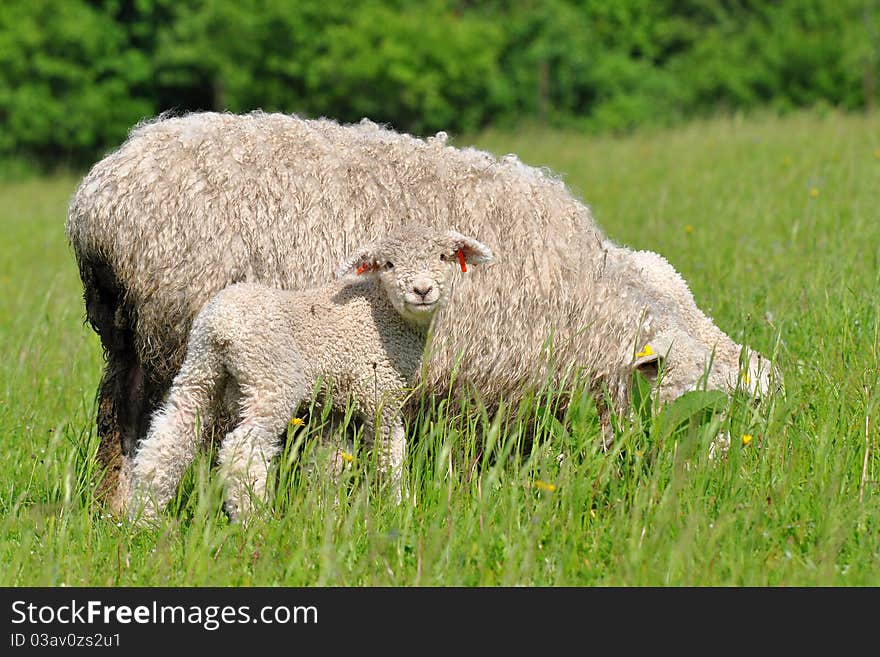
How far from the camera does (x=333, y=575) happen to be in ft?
10.1

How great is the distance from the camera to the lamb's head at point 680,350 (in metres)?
4.16

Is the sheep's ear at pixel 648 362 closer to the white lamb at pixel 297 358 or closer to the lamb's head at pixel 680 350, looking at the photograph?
the lamb's head at pixel 680 350

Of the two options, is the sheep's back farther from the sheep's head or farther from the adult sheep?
the sheep's head

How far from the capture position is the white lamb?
3701mm

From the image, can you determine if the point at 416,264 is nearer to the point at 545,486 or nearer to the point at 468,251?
the point at 468,251

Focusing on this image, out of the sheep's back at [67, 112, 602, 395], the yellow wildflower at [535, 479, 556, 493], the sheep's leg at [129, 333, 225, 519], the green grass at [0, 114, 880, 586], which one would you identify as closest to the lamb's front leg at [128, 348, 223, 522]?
the sheep's leg at [129, 333, 225, 519]

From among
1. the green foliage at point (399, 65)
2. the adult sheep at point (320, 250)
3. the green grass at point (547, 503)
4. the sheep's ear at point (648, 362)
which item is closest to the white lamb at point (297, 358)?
the green grass at point (547, 503)

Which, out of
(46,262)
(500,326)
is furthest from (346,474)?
(46,262)

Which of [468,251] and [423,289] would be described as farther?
[468,251]

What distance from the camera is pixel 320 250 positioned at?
4.21 m

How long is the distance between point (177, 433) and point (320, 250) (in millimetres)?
887

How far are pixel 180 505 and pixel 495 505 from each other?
1.17 meters

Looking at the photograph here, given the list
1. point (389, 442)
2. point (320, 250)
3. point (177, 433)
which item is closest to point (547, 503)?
point (389, 442)

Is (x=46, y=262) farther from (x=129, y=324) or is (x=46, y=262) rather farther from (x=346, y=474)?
(x=346, y=474)
